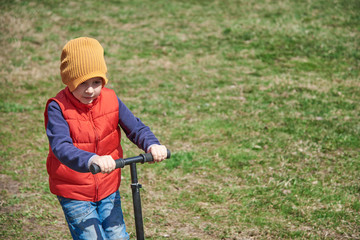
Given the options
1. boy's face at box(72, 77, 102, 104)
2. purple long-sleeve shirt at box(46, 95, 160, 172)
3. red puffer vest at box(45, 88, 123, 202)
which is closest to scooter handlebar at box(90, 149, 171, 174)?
purple long-sleeve shirt at box(46, 95, 160, 172)

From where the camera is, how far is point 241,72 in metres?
9.55

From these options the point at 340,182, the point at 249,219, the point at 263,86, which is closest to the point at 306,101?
the point at 263,86

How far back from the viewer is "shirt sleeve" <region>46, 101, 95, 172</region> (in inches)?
106

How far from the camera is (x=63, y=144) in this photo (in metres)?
2.77

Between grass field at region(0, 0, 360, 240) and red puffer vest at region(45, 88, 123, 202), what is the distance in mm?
1669

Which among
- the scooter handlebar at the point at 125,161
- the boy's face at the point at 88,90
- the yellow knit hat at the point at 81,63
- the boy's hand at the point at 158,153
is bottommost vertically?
the boy's hand at the point at 158,153

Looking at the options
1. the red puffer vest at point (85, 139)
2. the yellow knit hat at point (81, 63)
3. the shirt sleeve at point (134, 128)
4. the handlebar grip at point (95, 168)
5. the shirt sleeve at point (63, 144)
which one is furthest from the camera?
the shirt sleeve at point (134, 128)

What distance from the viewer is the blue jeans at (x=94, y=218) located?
9.84 feet

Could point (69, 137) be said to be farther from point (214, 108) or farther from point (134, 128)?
point (214, 108)

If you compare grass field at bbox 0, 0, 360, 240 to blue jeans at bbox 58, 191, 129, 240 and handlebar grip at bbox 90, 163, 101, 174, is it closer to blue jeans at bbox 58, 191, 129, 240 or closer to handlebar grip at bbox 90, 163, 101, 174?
blue jeans at bbox 58, 191, 129, 240

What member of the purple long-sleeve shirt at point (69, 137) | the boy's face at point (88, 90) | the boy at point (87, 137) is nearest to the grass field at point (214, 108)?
the boy at point (87, 137)

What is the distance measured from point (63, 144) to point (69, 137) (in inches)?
3.3

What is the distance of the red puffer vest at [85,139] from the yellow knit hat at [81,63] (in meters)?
0.16

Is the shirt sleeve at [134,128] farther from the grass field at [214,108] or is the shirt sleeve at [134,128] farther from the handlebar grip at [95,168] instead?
the grass field at [214,108]
